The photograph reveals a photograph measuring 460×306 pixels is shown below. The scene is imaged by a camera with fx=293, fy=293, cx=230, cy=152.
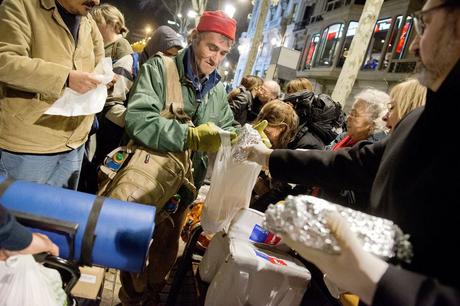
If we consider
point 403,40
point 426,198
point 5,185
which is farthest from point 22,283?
point 403,40

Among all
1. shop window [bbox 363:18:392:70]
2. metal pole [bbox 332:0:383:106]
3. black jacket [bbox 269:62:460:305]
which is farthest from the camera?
shop window [bbox 363:18:392:70]

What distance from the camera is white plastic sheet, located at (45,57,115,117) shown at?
1.93 m

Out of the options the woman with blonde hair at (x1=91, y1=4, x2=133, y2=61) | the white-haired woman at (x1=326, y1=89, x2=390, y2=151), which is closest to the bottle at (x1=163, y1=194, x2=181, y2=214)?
the woman with blonde hair at (x1=91, y1=4, x2=133, y2=61)

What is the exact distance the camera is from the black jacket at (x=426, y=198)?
82cm

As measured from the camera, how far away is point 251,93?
5398mm

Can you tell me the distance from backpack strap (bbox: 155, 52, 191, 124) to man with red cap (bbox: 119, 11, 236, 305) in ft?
0.12

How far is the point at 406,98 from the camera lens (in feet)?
9.13

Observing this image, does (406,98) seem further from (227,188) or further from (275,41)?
(275,41)

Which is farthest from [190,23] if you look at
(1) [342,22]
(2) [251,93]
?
(2) [251,93]

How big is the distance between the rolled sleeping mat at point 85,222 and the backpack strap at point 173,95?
2.65ft

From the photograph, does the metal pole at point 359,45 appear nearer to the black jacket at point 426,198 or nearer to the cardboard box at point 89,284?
the black jacket at point 426,198

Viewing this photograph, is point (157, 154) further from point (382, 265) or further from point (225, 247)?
point (382, 265)

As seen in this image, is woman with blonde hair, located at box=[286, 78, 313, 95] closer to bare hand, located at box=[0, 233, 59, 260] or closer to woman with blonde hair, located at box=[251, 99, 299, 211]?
woman with blonde hair, located at box=[251, 99, 299, 211]

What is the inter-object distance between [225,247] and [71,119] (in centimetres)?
145
